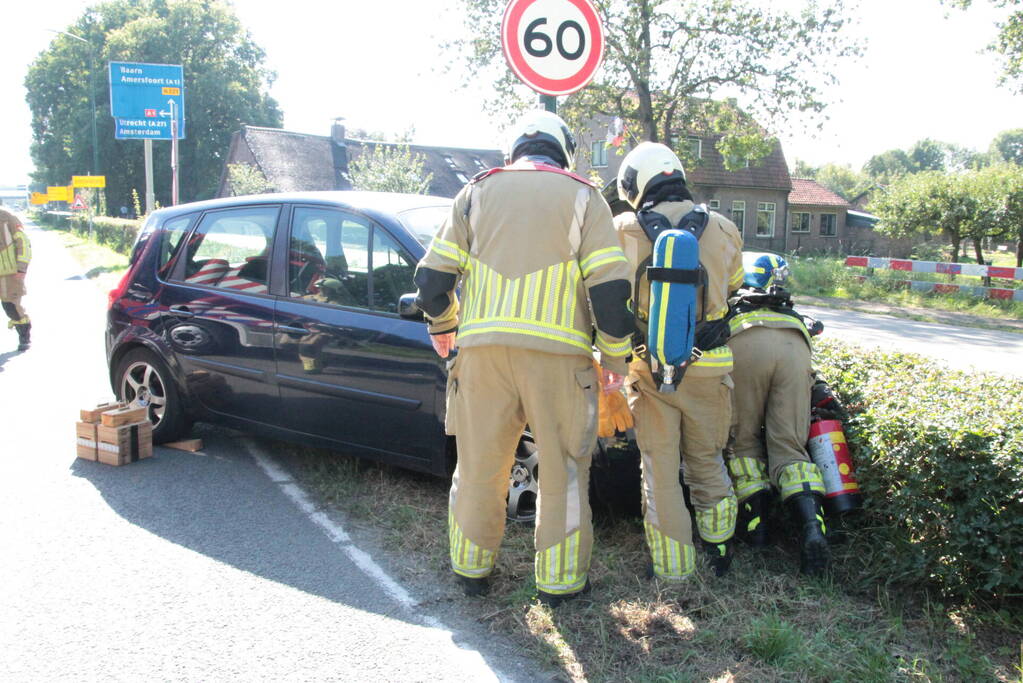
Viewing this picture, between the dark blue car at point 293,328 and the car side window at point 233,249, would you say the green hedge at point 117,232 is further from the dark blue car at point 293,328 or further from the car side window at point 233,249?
the car side window at point 233,249

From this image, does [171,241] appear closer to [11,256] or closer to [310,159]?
Answer: [11,256]

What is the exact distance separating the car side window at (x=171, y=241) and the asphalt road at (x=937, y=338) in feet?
26.3

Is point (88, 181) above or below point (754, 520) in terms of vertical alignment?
above

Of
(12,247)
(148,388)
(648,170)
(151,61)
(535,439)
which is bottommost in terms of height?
(148,388)

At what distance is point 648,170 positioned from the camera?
388 cm

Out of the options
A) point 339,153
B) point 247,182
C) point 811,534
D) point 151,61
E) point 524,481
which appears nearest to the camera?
point 811,534

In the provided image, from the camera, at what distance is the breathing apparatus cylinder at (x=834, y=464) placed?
13.0 ft

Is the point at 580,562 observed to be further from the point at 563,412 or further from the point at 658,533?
the point at 563,412

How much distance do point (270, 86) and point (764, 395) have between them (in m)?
68.6

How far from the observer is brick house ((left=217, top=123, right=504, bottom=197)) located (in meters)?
45.0

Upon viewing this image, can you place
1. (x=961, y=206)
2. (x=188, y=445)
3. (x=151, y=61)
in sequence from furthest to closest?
1. (x=151, y=61)
2. (x=961, y=206)
3. (x=188, y=445)

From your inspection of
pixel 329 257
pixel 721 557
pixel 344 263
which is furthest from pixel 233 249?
pixel 721 557

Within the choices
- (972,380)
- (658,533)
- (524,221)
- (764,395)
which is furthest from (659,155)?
(972,380)

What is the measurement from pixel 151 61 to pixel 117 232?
109ft
